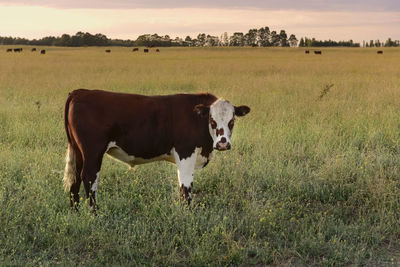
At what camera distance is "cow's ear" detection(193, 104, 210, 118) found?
5312 millimetres

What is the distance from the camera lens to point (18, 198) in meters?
5.71

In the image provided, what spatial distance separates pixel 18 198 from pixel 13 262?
1.40 meters

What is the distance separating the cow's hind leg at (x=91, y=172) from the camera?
5.40m

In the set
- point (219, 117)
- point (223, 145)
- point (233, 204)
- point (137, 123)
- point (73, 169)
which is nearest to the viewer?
point (223, 145)

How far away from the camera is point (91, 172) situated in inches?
214

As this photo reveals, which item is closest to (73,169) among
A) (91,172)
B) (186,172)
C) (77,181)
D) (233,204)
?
(77,181)

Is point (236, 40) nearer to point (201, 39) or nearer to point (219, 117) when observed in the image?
point (201, 39)

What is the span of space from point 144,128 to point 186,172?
758 mm

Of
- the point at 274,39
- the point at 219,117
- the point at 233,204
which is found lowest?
the point at 233,204

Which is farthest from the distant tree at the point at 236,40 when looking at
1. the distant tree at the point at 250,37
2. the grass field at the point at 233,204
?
the grass field at the point at 233,204

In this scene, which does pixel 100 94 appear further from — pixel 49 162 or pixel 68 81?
pixel 68 81

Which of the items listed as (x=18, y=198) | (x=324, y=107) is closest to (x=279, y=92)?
(x=324, y=107)

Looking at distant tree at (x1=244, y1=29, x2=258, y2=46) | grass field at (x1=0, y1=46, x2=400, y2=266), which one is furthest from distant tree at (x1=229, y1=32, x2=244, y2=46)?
grass field at (x1=0, y1=46, x2=400, y2=266)

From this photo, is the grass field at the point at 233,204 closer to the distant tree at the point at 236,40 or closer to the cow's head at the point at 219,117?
the cow's head at the point at 219,117
